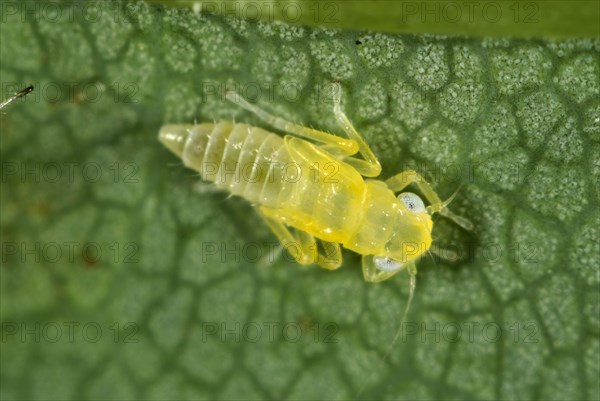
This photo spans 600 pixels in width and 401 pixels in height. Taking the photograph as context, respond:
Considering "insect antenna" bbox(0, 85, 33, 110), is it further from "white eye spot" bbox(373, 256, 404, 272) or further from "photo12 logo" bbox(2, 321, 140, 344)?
"white eye spot" bbox(373, 256, 404, 272)

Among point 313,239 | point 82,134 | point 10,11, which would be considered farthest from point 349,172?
point 10,11

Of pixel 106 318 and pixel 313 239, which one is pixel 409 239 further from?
pixel 106 318

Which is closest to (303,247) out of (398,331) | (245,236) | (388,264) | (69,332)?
(245,236)

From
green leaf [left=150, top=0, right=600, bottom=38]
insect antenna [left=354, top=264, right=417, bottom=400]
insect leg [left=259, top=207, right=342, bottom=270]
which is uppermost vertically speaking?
green leaf [left=150, top=0, right=600, bottom=38]

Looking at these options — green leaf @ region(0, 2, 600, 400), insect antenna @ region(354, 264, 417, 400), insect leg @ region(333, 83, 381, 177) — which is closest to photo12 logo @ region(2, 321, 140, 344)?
green leaf @ region(0, 2, 600, 400)

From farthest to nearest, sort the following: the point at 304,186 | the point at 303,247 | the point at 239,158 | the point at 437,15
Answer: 1. the point at 303,247
2. the point at 304,186
3. the point at 239,158
4. the point at 437,15

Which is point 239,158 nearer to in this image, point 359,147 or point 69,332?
point 359,147
